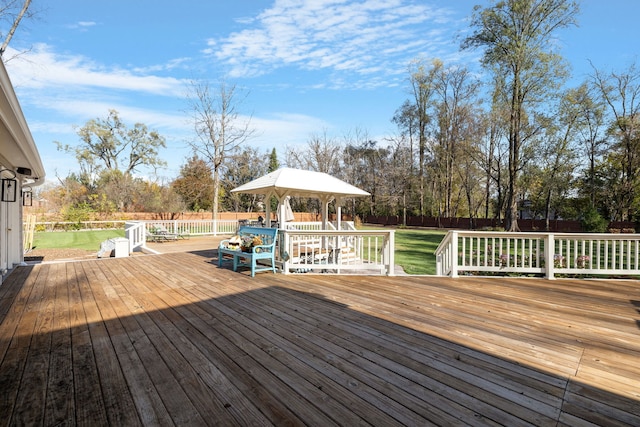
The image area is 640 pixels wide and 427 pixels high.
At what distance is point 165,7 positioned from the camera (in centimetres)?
881

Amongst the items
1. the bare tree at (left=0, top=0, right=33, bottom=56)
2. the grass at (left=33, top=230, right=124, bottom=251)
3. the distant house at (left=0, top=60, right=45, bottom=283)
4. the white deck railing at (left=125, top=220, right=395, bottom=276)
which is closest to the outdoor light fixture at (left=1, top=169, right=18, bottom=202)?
the distant house at (left=0, top=60, right=45, bottom=283)

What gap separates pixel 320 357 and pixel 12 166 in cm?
736

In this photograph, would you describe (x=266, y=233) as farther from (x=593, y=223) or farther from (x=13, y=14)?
(x=593, y=223)

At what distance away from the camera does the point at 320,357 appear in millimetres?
2439

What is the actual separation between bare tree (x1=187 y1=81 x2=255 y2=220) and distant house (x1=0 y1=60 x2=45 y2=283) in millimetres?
10350

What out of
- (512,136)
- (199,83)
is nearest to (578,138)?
(512,136)

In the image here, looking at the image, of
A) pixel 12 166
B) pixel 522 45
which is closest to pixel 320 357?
pixel 12 166

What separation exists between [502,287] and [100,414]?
514 cm

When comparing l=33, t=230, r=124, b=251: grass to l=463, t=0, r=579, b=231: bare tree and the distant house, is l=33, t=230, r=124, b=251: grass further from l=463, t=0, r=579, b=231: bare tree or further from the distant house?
l=463, t=0, r=579, b=231: bare tree

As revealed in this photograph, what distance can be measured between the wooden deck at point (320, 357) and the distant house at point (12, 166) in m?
2.09

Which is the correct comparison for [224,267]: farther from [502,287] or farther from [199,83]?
[199,83]

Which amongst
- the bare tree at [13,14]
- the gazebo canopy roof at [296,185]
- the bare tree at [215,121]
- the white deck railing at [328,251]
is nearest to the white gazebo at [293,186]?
the gazebo canopy roof at [296,185]

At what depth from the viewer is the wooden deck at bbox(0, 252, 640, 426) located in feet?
5.80

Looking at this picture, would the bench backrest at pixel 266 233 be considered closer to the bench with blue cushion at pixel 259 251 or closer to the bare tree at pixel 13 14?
the bench with blue cushion at pixel 259 251
